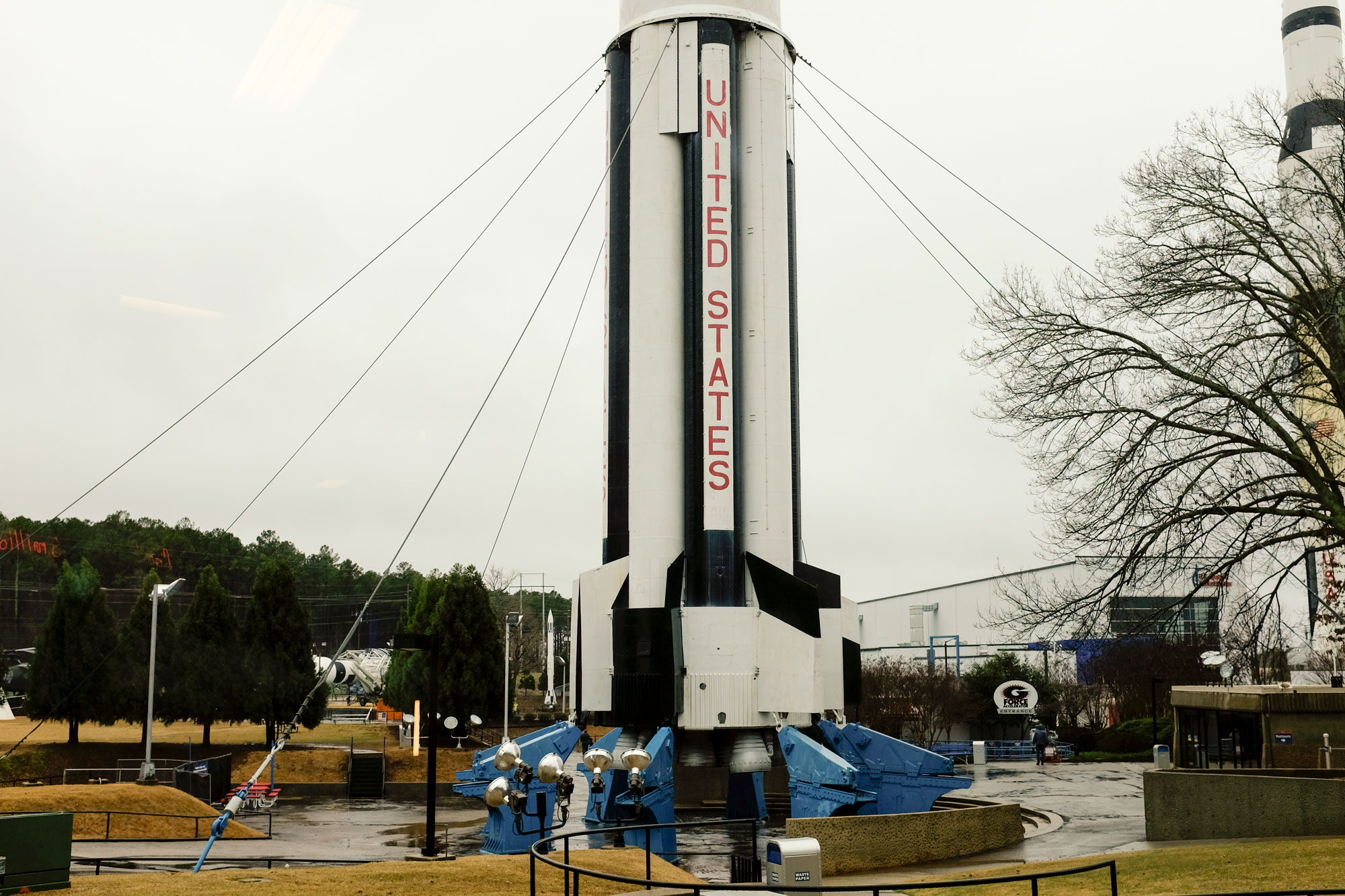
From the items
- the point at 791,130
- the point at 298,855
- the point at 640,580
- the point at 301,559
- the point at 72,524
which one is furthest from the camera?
the point at 301,559

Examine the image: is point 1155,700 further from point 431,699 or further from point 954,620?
point 954,620

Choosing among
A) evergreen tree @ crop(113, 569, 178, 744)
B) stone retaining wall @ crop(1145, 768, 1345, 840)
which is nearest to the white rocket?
stone retaining wall @ crop(1145, 768, 1345, 840)

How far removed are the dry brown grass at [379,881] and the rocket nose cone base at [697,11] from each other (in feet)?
59.2

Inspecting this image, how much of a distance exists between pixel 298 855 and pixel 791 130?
1964cm

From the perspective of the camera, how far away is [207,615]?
4497 cm

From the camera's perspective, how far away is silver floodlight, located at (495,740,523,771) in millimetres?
17672

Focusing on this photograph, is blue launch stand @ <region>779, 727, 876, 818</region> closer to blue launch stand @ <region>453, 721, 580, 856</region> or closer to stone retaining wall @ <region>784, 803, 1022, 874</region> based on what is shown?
stone retaining wall @ <region>784, 803, 1022, 874</region>

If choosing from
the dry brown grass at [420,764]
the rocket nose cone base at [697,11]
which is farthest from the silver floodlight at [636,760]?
the dry brown grass at [420,764]

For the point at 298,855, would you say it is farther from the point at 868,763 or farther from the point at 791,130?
the point at 791,130

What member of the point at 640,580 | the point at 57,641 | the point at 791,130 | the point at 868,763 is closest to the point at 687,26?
the point at 791,130

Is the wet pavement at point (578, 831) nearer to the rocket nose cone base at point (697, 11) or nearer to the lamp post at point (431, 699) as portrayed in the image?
the lamp post at point (431, 699)

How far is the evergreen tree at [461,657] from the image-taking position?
47938mm

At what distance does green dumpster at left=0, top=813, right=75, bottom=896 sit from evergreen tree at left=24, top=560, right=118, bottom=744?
105 feet

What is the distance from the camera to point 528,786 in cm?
2041
